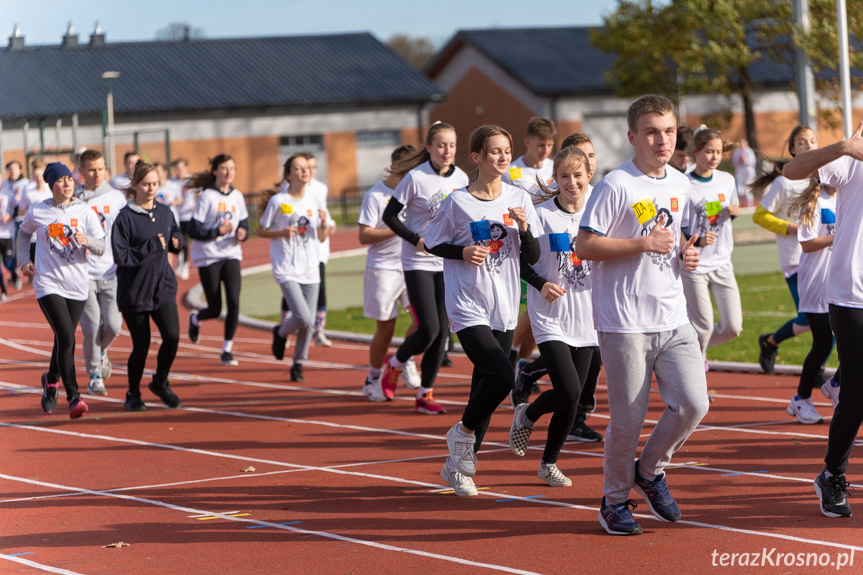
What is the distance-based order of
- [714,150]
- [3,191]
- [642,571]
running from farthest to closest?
1. [3,191]
2. [714,150]
3. [642,571]

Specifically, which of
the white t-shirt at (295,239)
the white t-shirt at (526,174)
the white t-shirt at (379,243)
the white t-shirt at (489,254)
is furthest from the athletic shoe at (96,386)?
the white t-shirt at (489,254)

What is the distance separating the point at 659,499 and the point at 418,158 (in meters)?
4.65

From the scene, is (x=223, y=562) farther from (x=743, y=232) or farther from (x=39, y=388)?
(x=743, y=232)

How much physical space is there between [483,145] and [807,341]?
7357 mm

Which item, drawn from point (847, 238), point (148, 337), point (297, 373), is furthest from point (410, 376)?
point (847, 238)

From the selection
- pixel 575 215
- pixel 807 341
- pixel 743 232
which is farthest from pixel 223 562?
pixel 743 232

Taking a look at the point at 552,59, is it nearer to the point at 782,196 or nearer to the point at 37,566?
the point at 782,196

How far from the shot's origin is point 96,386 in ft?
39.7

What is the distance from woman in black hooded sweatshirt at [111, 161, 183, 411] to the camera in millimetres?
10531

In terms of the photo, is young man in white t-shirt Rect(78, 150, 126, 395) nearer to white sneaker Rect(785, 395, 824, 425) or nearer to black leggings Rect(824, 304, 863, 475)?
white sneaker Rect(785, 395, 824, 425)

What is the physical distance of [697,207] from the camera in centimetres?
987

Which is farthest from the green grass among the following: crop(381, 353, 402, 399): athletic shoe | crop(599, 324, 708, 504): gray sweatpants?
crop(599, 324, 708, 504): gray sweatpants

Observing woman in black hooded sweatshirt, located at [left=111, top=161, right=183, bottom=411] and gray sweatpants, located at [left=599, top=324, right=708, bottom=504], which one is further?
woman in black hooded sweatshirt, located at [left=111, top=161, right=183, bottom=411]

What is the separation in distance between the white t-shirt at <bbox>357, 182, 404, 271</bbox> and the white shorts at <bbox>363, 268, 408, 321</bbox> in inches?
2.7
